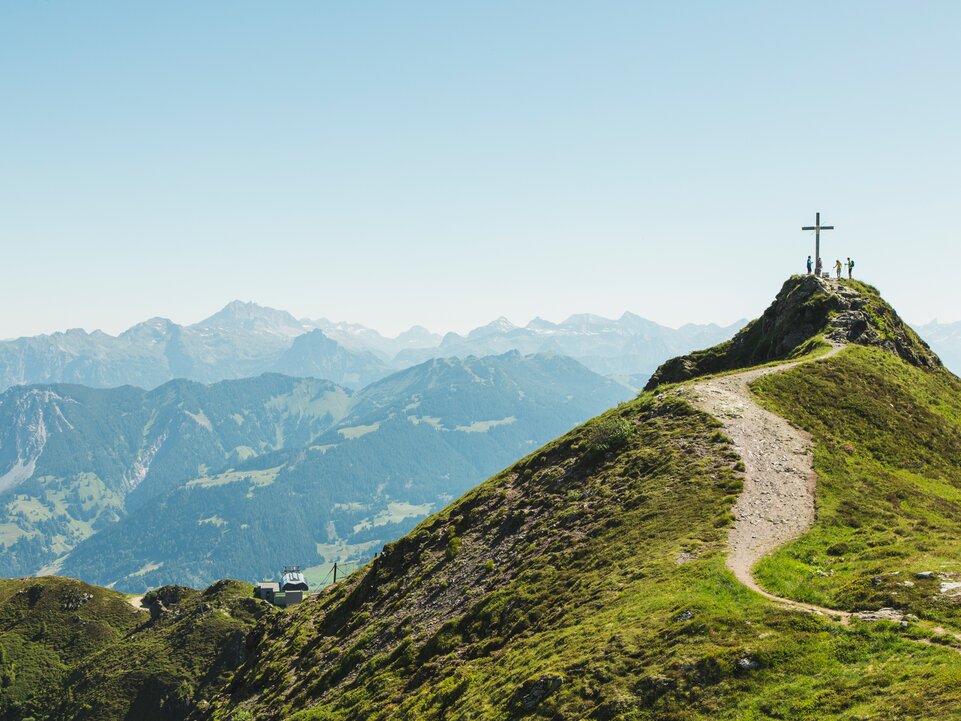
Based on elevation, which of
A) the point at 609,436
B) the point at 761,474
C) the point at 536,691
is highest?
the point at 609,436

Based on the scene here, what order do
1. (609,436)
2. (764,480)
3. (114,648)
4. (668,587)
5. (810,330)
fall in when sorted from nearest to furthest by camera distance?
(668,587) → (764,480) → (609,436) → (810,330) → (114,648)

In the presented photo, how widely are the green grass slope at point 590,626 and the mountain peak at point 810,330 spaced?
20932 millimetres

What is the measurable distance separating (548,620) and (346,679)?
18.6 meters

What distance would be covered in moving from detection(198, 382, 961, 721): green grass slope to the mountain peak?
20932mm

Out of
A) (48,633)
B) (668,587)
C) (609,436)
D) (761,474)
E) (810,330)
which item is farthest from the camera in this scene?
(48,633)

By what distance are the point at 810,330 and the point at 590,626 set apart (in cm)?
5613

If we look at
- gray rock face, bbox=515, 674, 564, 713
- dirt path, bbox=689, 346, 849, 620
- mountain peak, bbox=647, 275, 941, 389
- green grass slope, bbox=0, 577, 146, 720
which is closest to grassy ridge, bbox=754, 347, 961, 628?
dirt path, bbox=689, 346, 849, 620

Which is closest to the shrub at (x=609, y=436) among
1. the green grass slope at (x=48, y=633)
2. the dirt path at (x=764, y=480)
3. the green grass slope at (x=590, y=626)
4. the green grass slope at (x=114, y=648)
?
the green grass slope at (x=590, y=626)

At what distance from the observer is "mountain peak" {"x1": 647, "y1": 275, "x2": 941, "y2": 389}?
244 feet

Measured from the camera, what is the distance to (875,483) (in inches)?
1766

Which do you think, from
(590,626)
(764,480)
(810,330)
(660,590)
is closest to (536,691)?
(590,626)

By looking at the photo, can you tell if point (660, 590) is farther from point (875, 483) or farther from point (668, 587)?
point (875, 483)

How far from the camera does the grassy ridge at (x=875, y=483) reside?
29.6m

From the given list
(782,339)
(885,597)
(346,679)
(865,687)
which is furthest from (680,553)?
(782,339)
